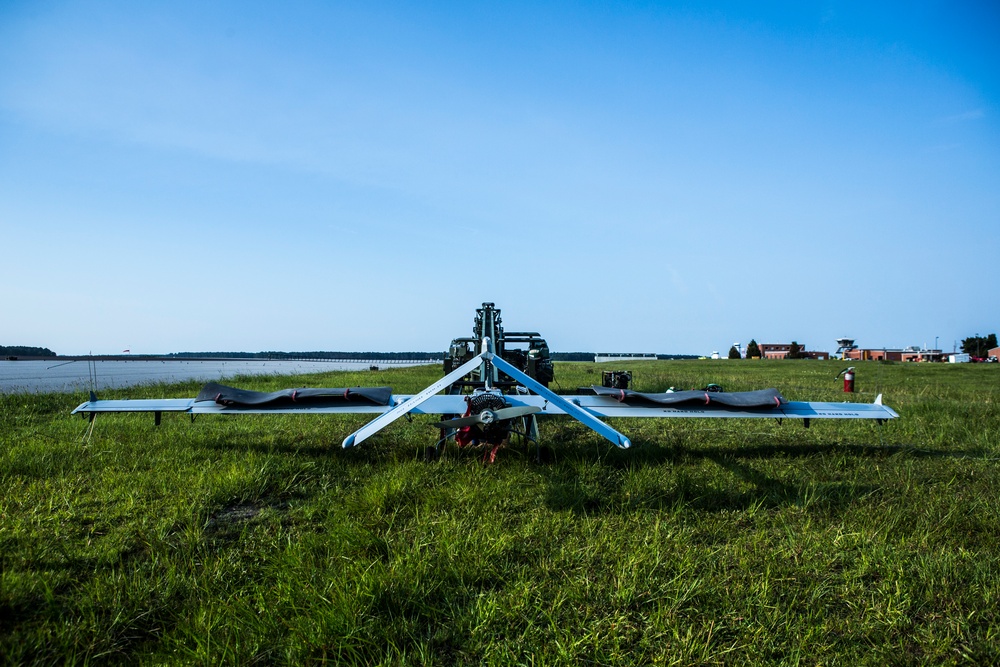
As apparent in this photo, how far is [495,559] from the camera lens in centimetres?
355

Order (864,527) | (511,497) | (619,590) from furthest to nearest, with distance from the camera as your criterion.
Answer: (511,497), (864,527), (619,590)

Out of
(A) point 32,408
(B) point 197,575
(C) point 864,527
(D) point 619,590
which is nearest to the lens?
(D) point 619,590

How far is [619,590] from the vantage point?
124 inches

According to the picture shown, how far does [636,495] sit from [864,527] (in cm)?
188

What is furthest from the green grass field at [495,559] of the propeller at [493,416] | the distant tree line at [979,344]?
the distant tree line at [979,344]

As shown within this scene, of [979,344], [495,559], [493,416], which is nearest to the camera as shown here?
[495,559]

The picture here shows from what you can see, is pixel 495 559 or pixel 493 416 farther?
pixel 493 416

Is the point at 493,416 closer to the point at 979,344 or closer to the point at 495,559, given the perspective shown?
the point at 495,559

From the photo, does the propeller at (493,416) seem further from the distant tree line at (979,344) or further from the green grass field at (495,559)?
the distant tree line at (979,344)

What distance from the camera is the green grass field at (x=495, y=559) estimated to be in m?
2.68

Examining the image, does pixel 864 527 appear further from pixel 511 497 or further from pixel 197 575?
pixel 197 575

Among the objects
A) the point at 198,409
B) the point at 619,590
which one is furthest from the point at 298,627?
the point at 198,409

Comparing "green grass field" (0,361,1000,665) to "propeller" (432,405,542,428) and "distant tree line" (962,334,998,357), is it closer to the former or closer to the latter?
"propeller" (432,405,542,428)

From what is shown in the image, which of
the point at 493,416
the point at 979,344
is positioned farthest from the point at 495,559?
the point at 979,344
